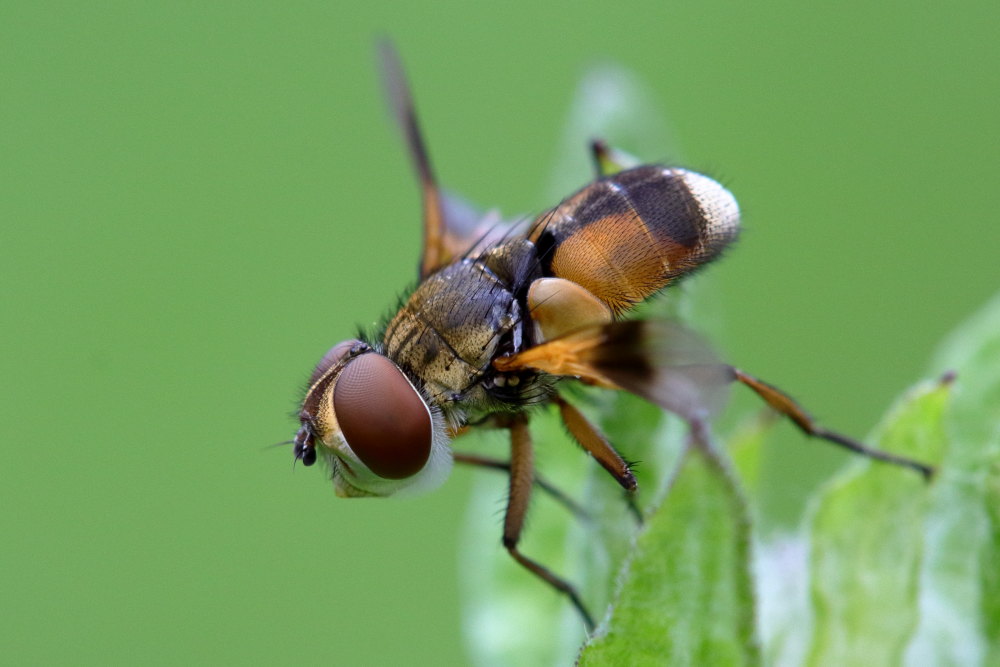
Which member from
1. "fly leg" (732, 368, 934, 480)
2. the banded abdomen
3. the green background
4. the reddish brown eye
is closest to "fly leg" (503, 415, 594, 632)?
the reddish brown eye

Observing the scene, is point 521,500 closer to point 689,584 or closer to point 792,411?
point 792,411

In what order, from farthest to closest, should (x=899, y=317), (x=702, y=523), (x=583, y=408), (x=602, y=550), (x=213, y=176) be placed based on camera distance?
(x=213, y=176)
(x=899, y=317)
(x=583, y=408)
(x=602, y=550)
(x=702, y=523)

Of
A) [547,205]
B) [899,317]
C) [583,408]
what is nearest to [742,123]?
[899,317]

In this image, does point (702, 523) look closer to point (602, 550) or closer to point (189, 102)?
point (602, 550)

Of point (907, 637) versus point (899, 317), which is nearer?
point (907, 637)

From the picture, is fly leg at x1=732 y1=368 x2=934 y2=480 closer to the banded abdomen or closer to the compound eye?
the banded abdomen

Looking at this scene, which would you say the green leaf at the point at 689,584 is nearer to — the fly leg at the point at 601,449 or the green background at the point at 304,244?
the fly leg at the point at 601,449

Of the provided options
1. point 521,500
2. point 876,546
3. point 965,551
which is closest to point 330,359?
point 521,500

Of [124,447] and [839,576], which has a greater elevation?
[839,576]
